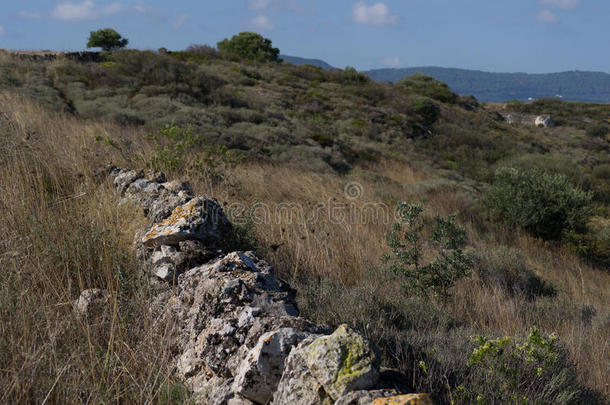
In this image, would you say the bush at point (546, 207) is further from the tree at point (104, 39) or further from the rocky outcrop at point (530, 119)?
the rocky outcrop at point (530, 119)

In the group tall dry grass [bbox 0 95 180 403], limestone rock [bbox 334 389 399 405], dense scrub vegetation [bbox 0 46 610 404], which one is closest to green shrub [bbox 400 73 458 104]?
dense scrub vegetation [bbox 0 46 610 404]

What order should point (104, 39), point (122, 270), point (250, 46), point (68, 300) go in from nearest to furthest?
point (68, 300) → point (122, 270) → point (104, 39) → point (250, 46)

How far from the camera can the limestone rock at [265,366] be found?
5.92ft

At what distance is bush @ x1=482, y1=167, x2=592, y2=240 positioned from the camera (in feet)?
28.5

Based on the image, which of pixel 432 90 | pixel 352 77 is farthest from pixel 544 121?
pixel 352 77

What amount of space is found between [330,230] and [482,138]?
772 inches

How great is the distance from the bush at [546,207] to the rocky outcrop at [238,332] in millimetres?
7147

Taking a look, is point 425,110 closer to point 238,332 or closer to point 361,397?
point 238,332

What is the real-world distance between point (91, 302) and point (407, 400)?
1.92m

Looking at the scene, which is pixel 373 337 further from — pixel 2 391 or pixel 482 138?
pixel 482 138

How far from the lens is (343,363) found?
1.64m

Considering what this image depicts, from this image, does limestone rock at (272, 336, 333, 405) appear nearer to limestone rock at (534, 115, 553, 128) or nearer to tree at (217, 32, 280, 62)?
tree at (217, 32, 280, 62)

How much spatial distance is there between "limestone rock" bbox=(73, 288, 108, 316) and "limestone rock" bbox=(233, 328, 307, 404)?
109cm

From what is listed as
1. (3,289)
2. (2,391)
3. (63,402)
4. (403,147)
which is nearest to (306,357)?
(63,402)
